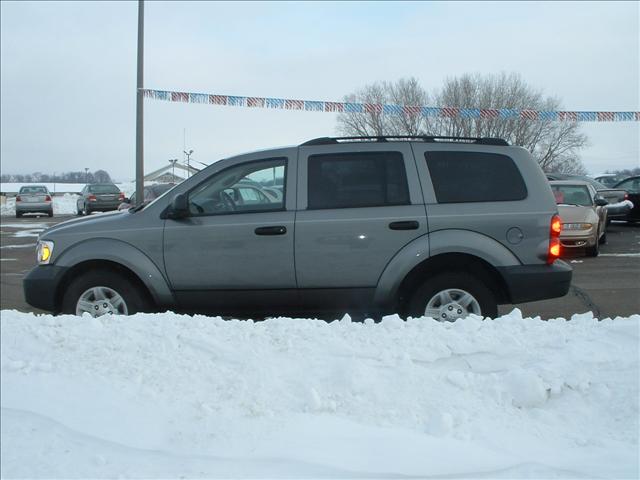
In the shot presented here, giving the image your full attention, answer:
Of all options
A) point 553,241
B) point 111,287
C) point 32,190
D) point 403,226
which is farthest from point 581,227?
point 32,190

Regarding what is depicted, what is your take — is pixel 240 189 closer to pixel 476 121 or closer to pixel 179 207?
pixel 179 207

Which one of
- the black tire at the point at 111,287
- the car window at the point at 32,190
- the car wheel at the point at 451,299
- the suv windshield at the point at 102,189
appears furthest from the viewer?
the car window at the point at 32,190

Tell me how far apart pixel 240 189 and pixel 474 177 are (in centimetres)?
209

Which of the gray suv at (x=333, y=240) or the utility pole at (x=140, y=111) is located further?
the utility pole at (x=140, y=111)

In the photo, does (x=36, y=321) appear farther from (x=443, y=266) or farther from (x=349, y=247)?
(x=443, y=266)

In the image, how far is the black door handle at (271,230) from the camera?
5.20 metres

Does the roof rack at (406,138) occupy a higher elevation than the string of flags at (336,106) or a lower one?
lower

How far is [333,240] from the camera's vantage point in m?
5.18

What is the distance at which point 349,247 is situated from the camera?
5.17 meters

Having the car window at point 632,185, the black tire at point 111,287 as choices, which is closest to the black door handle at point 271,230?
the black tire at point 111,287

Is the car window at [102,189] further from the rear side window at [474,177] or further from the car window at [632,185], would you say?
the rear side window at [474,177]

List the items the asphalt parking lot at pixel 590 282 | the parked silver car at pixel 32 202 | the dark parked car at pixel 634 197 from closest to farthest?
1. the asphalt parking lot at pixel 590 282
2. the dark parked car at pixel 634 197
3. the parked silver car at pixel 32 202

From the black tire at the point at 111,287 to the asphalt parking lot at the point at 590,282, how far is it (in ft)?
9.29

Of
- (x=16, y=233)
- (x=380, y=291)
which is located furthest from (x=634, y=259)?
(x=16, y=233)
